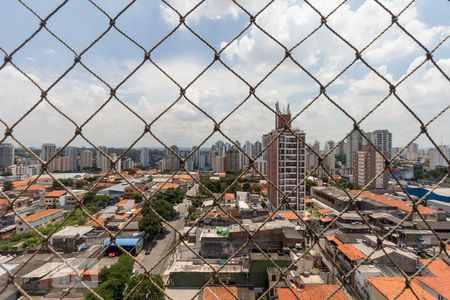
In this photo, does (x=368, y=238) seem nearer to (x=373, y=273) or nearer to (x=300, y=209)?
(x=373, y=273)

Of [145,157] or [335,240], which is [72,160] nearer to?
[145,157]

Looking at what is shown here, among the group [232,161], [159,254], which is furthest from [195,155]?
[232,161]

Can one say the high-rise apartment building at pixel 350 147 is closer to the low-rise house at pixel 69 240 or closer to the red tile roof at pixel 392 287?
the red tile roof at pixel 392 287

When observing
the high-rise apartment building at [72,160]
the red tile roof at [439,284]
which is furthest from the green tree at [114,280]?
the high-rise apartment building at [72,160]

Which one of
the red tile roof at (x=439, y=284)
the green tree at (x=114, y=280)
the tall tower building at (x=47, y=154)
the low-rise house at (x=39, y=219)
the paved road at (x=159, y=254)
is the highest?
the tall tower building at (x=47, y=154)

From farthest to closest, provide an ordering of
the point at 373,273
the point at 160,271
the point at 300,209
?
the point at 300,209 → the point at 160,271 → the point at 373,273

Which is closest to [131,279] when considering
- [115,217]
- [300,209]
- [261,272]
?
[261,272]
